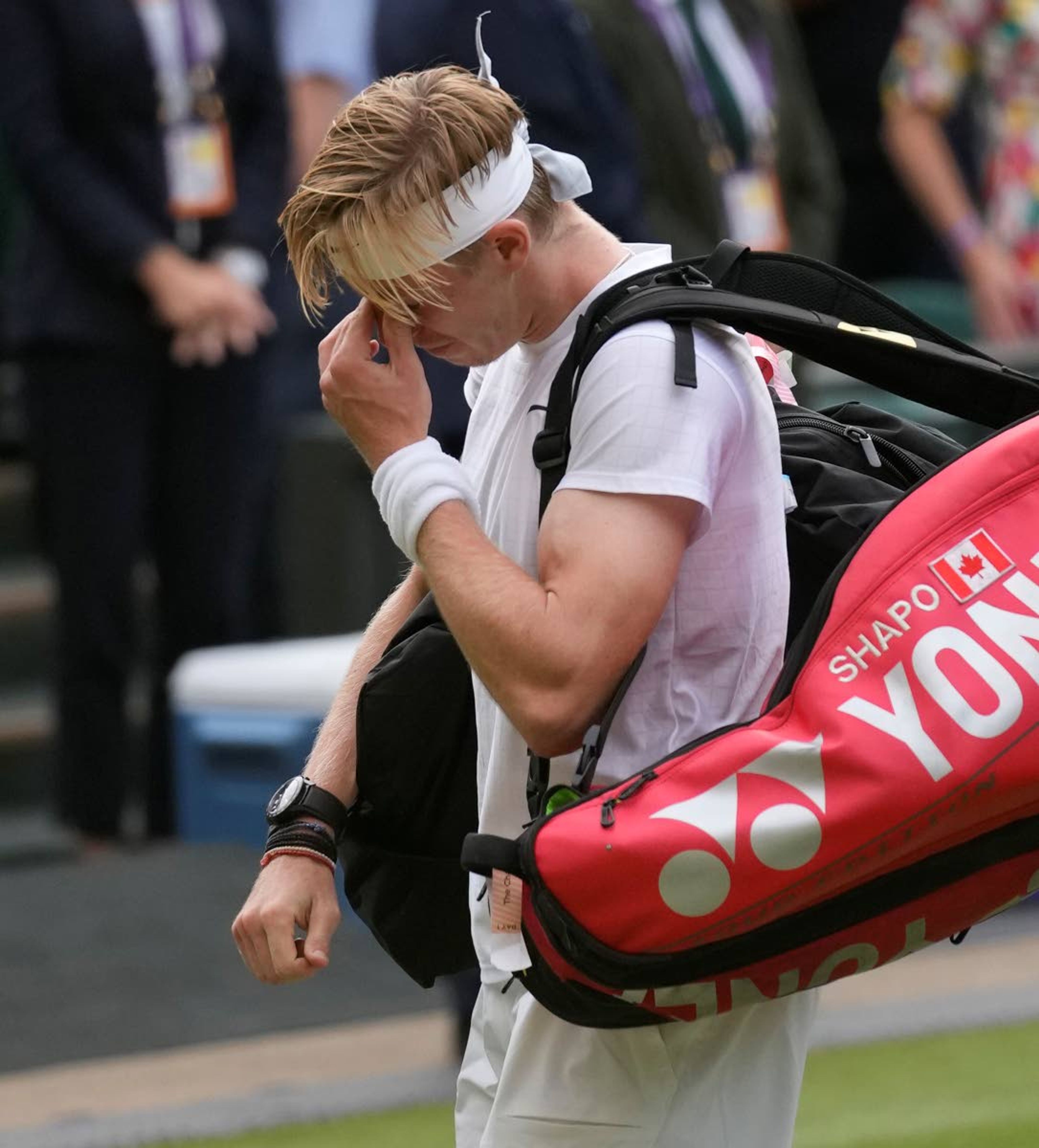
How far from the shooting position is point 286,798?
2777mm

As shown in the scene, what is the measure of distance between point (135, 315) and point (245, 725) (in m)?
1.22

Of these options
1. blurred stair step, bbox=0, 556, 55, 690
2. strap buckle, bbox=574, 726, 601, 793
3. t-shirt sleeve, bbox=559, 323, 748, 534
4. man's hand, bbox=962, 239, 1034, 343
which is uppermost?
t-shirt sleeve, bbox=559, 323, 748, 534

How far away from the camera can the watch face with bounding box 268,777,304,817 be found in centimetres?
277

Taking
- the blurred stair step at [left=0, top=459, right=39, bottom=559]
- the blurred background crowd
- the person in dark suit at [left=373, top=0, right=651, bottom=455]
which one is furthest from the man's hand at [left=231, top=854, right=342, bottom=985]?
the blurred stair step at [left=0, top=459, right=39, bottom=559]

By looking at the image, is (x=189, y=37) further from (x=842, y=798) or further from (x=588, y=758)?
(x=842, y=798)

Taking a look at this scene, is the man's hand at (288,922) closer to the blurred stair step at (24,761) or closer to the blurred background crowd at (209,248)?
the blurred background crowd at (209,248)

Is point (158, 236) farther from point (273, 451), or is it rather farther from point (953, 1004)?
point (953, 1004)

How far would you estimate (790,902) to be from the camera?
7.54ft

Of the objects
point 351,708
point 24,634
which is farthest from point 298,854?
point 24,634

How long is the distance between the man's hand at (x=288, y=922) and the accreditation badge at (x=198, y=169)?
3.76m

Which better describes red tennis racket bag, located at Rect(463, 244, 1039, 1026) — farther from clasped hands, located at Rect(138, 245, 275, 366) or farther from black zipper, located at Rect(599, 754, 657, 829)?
clasped hands, located at Rect(138, 245, 275, 366)

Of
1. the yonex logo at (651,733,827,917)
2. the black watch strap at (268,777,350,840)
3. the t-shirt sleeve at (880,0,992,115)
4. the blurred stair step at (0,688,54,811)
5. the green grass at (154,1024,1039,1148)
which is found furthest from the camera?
the t-shirt sleeve at (880,0,992,115)

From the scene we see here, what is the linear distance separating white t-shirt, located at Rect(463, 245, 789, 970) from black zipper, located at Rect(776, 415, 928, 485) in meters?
0.21

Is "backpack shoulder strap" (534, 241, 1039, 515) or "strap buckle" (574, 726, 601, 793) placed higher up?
"backpack shoulder strap" (534, 241, 1039, 515)
